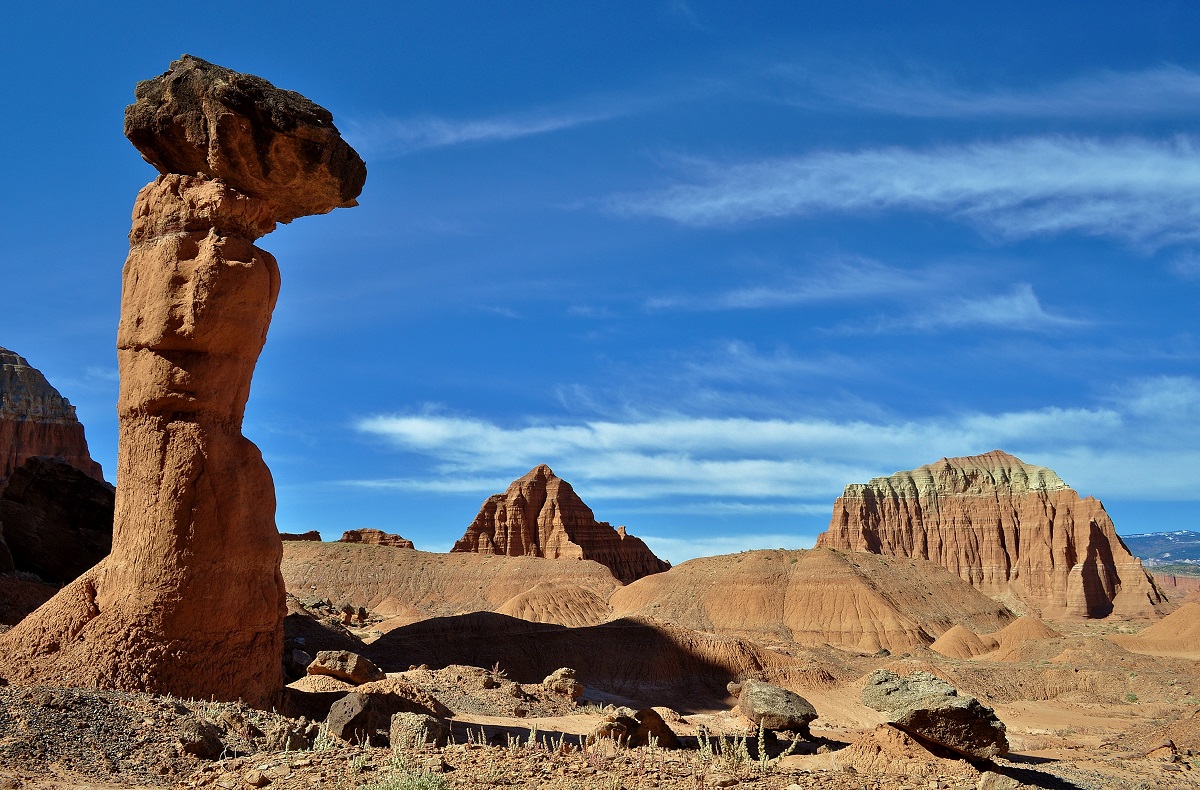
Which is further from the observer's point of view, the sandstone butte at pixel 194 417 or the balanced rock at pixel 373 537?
the balanced rock at pixel 373 537

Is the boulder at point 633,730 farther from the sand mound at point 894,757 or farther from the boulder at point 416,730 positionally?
the sand mound at point 894,757

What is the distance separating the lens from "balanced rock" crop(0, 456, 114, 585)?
23.5m

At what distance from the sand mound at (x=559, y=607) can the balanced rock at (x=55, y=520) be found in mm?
30054

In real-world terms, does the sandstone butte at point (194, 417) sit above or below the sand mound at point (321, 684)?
above

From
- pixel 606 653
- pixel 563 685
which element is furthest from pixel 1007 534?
pixel 563 685

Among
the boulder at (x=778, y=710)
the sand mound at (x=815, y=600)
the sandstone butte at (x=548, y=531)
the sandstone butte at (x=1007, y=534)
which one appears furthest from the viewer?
the sandstone butte at (x=548, y=531)

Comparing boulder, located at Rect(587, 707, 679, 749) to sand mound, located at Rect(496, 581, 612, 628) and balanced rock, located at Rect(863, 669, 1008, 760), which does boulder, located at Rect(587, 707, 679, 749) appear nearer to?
balanced rock, located at Rect(863, 669, 1008, 760)

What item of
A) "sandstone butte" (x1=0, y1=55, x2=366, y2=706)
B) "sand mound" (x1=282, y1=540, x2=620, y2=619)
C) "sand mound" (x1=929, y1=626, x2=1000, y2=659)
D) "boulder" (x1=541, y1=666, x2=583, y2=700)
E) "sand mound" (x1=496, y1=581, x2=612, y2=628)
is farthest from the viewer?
"sand mound" (x1=282, y1=540, x2=620, y2=619)

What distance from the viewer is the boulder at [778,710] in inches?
825

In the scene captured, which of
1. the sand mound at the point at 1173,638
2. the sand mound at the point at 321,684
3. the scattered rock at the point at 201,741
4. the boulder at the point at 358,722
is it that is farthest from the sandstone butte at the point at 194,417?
the sand mound at the point at 1173,638

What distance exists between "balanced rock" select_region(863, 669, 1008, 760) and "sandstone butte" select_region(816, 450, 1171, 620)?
9542 centimetres

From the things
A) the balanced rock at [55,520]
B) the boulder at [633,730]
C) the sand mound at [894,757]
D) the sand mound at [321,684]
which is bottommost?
the sand mound at [894,757]

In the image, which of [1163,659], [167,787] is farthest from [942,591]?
[167,787]

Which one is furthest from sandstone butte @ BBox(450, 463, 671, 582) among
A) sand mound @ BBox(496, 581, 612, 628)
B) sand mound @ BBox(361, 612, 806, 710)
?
sand mound @ BBox(361, 612, 806, 710)
